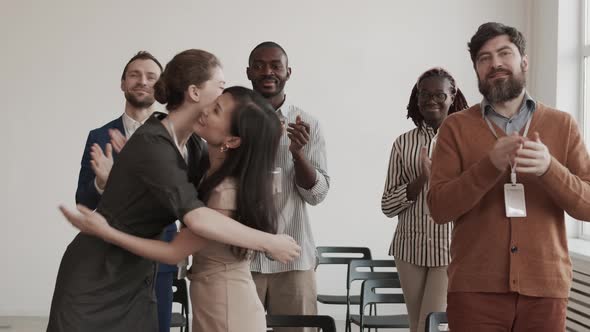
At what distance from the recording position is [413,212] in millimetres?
3357

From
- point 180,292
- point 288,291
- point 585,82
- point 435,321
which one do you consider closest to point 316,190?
point 288,291

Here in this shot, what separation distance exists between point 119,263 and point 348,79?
14.7 feet

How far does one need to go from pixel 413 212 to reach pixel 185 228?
5.20 ft

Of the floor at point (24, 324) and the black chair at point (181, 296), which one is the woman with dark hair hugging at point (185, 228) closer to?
the black chair at point (181, 296)

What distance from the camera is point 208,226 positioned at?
75.4 inches

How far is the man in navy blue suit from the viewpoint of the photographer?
8.97ft

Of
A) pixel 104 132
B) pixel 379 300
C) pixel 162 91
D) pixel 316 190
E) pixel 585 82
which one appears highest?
pixel 585 82

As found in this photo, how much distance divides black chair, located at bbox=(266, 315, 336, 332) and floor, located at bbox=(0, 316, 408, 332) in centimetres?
326

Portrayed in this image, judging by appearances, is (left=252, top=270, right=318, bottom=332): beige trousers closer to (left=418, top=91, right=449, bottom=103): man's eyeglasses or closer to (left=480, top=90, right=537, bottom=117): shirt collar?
(left=418, top=91, right=449, bottom=103): man's eyeglasses

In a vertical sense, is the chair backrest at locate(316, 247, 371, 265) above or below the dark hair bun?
below

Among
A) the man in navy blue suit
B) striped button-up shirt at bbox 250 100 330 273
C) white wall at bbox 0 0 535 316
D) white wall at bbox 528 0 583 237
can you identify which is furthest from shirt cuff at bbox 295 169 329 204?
white wall at bbox 0 0 535 316

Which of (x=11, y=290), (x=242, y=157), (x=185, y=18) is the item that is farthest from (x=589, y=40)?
(x=11, y=290)

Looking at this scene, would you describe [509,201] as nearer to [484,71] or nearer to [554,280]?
[554,280]

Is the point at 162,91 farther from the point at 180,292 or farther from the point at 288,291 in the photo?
the point at 180,292
